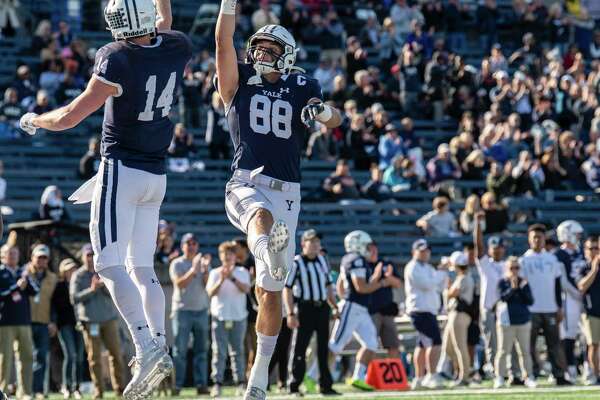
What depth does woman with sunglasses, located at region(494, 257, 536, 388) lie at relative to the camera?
57.0ft

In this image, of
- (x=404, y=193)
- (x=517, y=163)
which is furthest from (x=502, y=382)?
(x=517, y=163)

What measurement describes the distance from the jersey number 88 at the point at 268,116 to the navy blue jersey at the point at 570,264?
29.3ft

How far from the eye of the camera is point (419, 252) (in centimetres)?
1806

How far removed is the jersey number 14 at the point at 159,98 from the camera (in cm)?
895

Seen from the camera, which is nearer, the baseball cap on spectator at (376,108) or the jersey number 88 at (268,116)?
the jersey number 88 at (268,116)

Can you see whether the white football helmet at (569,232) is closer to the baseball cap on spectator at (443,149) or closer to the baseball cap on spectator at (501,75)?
the baseball cap on spectator at (443,149)

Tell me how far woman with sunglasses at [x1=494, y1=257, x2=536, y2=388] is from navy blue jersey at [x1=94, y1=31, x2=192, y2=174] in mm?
8906

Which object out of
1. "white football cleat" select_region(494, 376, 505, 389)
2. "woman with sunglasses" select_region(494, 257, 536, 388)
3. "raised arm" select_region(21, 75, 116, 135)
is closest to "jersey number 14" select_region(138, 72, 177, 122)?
"raised arm" select_region(21, 75, 116, 135)

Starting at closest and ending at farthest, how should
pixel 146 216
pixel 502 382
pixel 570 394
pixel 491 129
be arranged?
1. pixel 146 216
2. pixel 570 394
3. pixel 502 382
4. pixel 491 129

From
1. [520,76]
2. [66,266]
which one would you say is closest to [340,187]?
[520,76]

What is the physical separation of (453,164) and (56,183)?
610 cm

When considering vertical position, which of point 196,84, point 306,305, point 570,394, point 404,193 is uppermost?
point 196,84

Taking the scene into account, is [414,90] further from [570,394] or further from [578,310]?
[570,394]

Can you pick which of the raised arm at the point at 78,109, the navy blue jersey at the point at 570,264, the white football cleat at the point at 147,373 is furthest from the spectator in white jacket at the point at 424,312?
the raised arm at the point at 78,109
